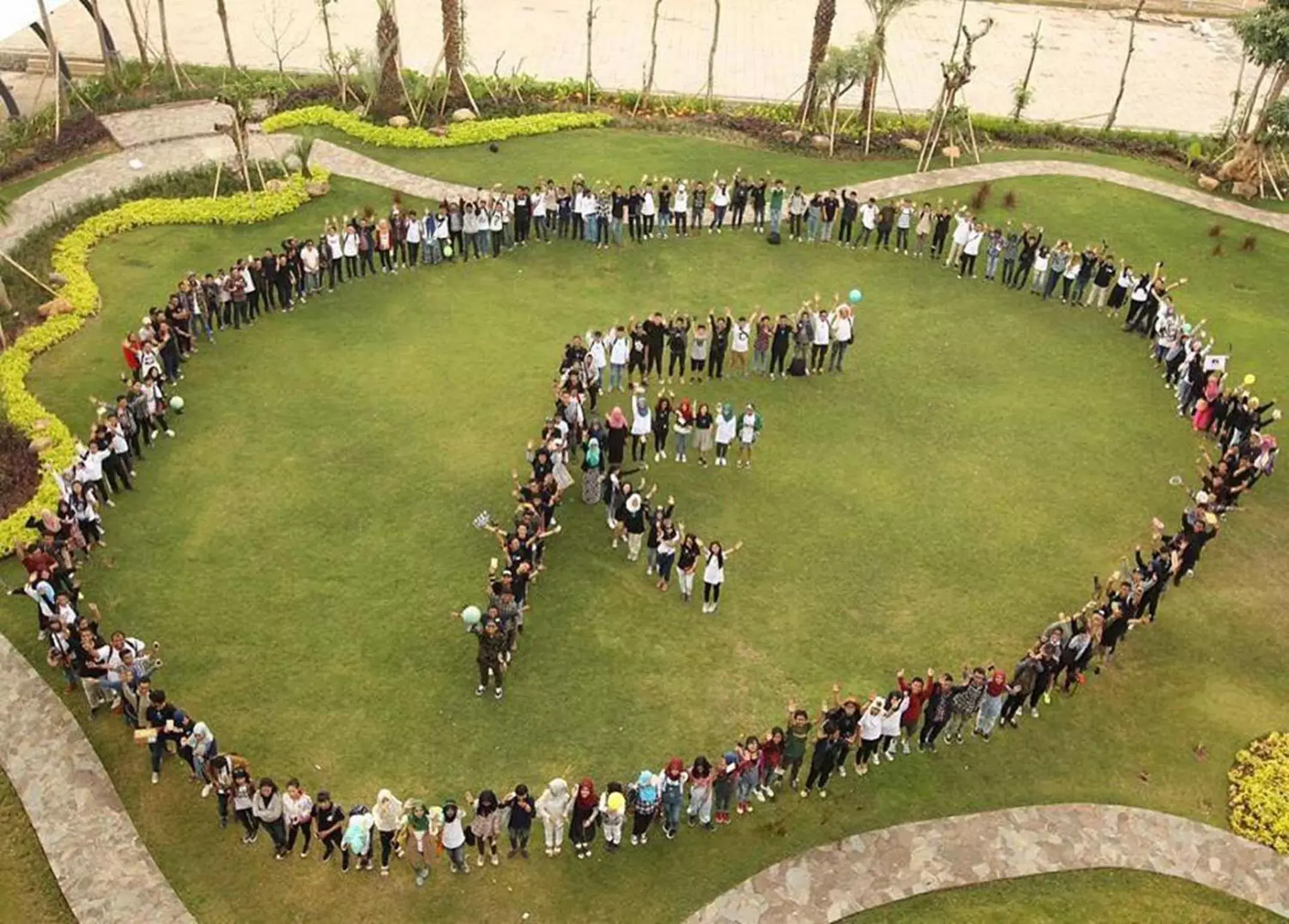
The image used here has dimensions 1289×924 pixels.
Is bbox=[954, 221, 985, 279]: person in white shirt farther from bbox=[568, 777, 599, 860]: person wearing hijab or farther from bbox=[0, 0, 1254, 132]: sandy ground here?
bbox=[568, 777, 599, 860]: person wearing hijab

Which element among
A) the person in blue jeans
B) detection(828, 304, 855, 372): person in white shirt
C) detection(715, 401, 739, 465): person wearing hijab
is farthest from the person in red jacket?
detection(828, 304, 855, 372): person in white shirt

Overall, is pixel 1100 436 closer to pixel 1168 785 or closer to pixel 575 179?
pixel 1168 785

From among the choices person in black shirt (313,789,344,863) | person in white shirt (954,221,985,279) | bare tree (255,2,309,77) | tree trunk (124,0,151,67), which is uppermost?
tree trunk (124,0,151,67)

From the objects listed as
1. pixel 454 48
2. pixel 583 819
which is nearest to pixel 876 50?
pixel 454 48

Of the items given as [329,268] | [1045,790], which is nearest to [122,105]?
[329,268]

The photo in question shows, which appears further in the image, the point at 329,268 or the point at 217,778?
the point at 329,268

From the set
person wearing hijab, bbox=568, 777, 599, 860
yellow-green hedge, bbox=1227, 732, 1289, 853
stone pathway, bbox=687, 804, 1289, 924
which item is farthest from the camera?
yellow-green hedge, bbox=1227, 732, 1289, 853
